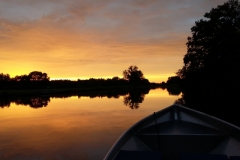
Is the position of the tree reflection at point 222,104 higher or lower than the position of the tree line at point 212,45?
lower

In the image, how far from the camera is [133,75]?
11594 centimetres

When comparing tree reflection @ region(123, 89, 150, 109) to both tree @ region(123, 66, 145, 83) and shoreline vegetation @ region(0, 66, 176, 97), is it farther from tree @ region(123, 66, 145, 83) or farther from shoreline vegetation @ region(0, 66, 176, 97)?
tree @ region(123, 66, 145, 83)

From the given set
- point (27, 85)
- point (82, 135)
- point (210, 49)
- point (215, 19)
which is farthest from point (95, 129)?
point (27, 85)

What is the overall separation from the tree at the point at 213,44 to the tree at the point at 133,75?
3431 inches

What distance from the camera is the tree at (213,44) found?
70.0ft

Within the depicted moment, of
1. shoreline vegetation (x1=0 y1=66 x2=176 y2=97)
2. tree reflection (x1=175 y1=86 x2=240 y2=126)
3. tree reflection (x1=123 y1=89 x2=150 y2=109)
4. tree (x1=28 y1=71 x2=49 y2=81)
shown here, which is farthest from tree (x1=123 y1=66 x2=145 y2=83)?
tree reflection (x1=175 y1=86 x2=240 y2=126)

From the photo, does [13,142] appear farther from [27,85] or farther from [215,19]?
[27,85]

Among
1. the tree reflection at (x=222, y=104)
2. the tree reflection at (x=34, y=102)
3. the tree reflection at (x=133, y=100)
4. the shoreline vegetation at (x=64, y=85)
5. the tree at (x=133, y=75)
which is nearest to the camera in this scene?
the tree reflection at (x=222, y=104)

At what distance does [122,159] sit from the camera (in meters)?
3.26

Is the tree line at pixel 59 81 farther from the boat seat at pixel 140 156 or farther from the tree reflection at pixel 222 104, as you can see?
the boat seat at pixel 140 156

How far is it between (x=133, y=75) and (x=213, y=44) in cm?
9187

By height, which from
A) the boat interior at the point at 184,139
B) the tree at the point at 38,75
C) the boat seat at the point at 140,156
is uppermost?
the tree at the point at 38,75

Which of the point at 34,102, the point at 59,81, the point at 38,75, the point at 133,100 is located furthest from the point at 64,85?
the point at 133,100

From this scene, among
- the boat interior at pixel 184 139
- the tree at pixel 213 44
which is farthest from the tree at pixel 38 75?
the boat interior at pixel 184 139
